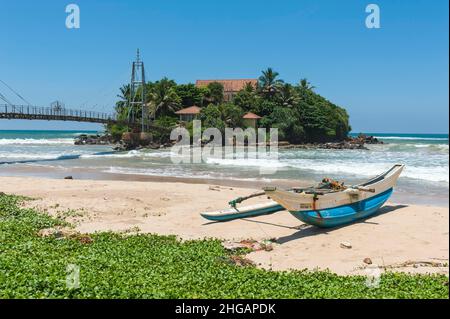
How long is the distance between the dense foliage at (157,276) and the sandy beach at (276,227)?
1.11 metres

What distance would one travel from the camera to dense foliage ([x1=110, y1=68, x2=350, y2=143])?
6047 cm

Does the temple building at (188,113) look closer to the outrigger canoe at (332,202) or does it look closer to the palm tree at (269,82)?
the palm tree at (269,82)

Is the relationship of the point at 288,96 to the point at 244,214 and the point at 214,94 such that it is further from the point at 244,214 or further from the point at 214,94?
the point at 244,214

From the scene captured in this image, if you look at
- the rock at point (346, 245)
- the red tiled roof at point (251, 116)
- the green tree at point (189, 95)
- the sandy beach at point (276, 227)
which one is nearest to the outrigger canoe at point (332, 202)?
the sandy beach at point (276, 227)

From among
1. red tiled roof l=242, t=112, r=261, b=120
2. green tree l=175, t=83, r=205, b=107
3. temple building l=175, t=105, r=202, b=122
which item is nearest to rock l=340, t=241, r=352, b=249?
red tiled roof l=242, t=112, r=261, b=120

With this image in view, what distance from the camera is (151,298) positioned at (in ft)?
20.5

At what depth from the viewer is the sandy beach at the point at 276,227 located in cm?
939

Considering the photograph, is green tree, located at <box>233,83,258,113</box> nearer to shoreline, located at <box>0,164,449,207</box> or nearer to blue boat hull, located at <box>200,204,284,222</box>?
shoreline, located at <box>0,164,449,207</box>

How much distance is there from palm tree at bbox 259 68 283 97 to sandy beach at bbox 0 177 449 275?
159 ft

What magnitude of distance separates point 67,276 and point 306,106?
59442mm
